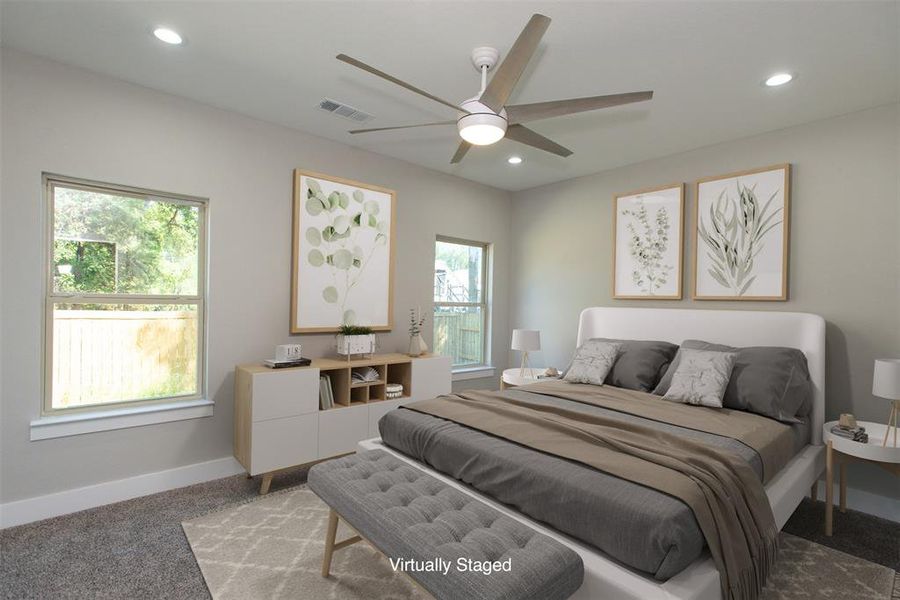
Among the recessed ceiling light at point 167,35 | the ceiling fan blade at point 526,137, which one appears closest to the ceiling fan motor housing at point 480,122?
the ceiling fan blade at point 526,137

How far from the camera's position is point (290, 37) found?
228 centimetres

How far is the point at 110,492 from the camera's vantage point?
2.75 metres

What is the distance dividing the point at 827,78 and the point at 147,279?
14.7 ft

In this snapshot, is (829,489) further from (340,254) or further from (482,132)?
(340,254)

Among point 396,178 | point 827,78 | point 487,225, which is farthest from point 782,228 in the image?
point 396,178

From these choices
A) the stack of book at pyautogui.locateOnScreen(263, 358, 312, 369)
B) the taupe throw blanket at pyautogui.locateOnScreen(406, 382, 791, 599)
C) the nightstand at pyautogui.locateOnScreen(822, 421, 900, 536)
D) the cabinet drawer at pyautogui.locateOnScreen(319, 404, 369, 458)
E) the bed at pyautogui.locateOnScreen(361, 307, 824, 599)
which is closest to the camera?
the bed at pyautogui.locateOnScreen(361, 307, 824, 599)

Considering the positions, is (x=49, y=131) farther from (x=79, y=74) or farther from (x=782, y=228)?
(x=782, y=228)

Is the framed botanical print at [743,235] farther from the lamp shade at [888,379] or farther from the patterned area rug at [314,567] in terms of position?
the patterned area rug at [314,567]

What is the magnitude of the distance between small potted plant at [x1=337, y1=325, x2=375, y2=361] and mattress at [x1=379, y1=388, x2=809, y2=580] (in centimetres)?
109

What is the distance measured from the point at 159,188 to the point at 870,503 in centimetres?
518

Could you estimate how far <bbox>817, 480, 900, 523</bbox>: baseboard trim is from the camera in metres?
2.78

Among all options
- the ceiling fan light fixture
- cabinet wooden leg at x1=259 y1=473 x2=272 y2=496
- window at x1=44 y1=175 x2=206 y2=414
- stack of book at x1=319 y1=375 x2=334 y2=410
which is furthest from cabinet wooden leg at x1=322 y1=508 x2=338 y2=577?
the ceiling fan light fixture

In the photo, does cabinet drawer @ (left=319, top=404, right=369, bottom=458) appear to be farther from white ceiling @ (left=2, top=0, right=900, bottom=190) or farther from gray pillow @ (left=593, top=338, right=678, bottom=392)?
white ceiling @ (left=2, top=0, right=900, bottom=190)

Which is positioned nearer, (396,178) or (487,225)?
(396,178)
